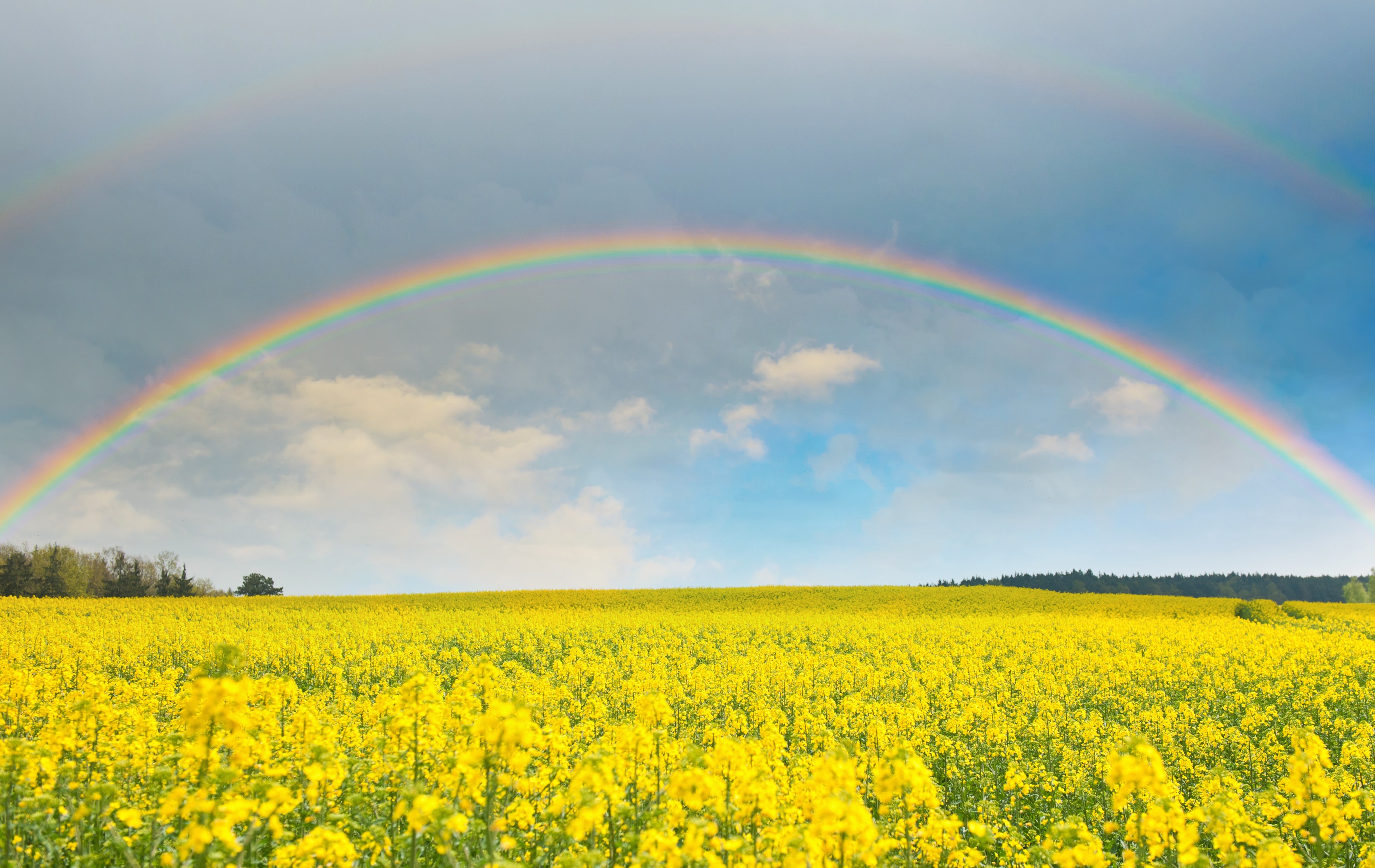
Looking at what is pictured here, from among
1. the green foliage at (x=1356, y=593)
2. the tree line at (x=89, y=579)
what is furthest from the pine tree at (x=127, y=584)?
the green foliage at (x=1356, y=593)

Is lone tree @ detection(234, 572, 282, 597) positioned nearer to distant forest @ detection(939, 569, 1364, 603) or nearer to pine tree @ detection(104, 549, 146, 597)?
pine tree @ detection(104, 549, 146, 597)

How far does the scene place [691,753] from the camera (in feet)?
16.9

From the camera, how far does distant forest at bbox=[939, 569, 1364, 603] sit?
356ft

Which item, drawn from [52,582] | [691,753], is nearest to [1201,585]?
[691,753]

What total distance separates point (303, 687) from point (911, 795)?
22.6 m

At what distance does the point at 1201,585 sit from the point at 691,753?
15304 centimetres

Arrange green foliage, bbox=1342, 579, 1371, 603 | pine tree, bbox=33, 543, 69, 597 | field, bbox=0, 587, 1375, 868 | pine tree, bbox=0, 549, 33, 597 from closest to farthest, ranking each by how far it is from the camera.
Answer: field, bbox=0, 587, 1375, 868
pine tree, bbox=0, 549, 33, 597
pine tree, bbox=33, 543, 69, 597
green foliage, bbox=1342, 579, 1371, 603

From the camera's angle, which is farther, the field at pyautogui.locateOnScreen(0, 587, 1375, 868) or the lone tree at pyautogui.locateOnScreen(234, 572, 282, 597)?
the lone tree at pyautogui.locateOnScreen(234, 572, 282, 597)

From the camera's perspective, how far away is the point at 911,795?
5.07m

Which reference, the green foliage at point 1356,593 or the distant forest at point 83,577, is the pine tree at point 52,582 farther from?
the green foliage at point 1356,593

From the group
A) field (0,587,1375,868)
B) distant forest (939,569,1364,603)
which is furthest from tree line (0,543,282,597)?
distant forest (939,569,1364,603)

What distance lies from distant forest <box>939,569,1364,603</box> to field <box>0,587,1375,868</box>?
88.8m

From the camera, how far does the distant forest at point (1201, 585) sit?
108500 mm

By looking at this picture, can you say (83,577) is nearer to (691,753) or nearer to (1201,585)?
(691,753)
